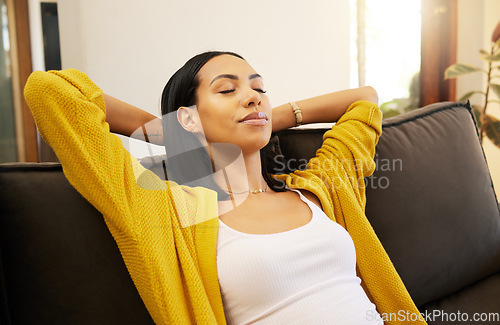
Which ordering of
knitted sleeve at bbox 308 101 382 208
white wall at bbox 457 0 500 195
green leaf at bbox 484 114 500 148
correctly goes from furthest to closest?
white wall at bbox 457 0 500 195 < green leaf at bbox 484 114 500 148 < knitted sleeve at bbox 308 101 382 208

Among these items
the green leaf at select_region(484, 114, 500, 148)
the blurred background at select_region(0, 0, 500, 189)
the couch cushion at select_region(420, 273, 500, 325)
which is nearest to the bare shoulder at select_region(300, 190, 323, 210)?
the couch cushion at select_region(420, 273, 500, 325)

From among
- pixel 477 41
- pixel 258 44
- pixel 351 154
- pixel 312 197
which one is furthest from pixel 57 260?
pixel 477 41

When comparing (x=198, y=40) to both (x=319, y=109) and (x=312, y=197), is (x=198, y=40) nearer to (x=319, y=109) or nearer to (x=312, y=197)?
(x=319, y=109)

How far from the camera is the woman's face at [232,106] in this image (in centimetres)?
92

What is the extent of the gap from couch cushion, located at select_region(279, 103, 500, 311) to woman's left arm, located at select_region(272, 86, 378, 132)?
0.20 feet

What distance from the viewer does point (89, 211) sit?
732 millimetres

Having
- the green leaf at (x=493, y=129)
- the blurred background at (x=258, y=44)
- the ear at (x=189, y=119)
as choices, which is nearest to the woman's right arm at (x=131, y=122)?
the ear at (x=189, y=119)

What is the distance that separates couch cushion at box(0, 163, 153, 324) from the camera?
0.68 meters

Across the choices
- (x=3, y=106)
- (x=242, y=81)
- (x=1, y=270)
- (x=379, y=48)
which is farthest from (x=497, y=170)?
(x=3, y=106)

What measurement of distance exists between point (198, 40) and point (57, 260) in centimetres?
133

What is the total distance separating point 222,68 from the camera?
38.1 inches

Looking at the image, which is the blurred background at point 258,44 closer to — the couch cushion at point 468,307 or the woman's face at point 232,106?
the woman's face at point 232,106

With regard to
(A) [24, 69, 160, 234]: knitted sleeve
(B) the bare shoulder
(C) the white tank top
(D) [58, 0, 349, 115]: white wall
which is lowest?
(C) the white tank top

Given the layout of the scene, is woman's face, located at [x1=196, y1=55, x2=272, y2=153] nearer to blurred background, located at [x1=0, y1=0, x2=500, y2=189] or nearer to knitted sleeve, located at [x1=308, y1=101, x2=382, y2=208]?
knitted sleeve, located at [x1=308, y1=101, x2=382, y2=208]
